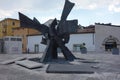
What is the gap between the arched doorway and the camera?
145 feet

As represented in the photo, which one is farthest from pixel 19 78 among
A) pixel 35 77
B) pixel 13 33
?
pixel 13 33

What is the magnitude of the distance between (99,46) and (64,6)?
25.9 m

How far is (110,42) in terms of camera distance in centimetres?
4466

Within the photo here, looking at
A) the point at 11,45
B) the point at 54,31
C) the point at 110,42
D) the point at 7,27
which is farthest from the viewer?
the point at 7,27

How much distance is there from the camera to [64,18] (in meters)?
20.0

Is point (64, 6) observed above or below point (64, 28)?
above

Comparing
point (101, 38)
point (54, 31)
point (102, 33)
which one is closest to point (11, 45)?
point (101, 38)

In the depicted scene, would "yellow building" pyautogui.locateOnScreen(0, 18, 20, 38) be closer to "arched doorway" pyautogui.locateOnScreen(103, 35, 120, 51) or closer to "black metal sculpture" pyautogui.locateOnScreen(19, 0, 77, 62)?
"arched doorway" pyautogui.locateOnScreen(103, 35, 120, 51)

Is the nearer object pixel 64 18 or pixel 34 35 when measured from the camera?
pixel 64 18

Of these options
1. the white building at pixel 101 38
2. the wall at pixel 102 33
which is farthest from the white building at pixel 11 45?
the wall at pixel 102 33

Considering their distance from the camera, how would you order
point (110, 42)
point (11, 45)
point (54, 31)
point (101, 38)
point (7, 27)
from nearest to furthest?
point (54, 31), point (11, 45), point (110, 42), point (101, 38), point (7, 27)

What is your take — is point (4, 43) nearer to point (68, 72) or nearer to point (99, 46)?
point (99, 46)

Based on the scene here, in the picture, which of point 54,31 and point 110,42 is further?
point 110,42

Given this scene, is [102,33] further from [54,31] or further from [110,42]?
[54,31]
